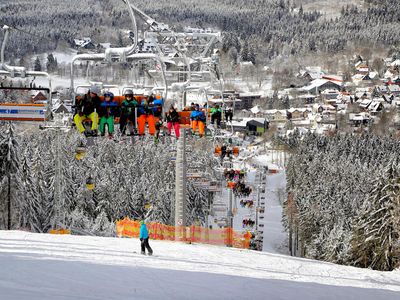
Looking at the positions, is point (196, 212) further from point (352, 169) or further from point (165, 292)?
point (165, 292)

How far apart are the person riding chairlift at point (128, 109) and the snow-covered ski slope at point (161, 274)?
11.4ft

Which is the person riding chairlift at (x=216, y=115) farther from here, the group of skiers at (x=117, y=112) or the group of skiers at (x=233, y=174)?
the group of skiers at (x=233, y=174)

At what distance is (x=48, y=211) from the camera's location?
3684 centimetres

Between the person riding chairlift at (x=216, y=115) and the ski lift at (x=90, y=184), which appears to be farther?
the ski lift at (x=90, y=184)

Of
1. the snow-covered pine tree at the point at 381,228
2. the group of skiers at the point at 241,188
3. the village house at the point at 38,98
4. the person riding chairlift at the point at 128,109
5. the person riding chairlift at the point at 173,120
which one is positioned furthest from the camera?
the group of skiers at the point at 241,188

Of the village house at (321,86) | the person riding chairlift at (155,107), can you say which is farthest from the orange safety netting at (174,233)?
the village house at (321,86)

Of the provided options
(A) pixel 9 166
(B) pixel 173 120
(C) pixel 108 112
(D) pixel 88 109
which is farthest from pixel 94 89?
(A) pixel 9 166

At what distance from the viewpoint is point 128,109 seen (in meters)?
16.5

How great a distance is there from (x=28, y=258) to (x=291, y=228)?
41.1 m

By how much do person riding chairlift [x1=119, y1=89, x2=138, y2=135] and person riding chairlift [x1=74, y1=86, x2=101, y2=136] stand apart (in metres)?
0.74

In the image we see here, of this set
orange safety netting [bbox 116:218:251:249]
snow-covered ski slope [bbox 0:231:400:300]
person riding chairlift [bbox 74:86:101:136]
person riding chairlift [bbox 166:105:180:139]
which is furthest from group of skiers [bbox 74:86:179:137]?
orange safety netting [bbox 116:218:251:249]

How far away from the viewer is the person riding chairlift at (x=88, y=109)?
1573 cm

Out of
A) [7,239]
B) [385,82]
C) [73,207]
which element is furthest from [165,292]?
Result: [385,82]

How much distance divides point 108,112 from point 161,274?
4.67 meters
